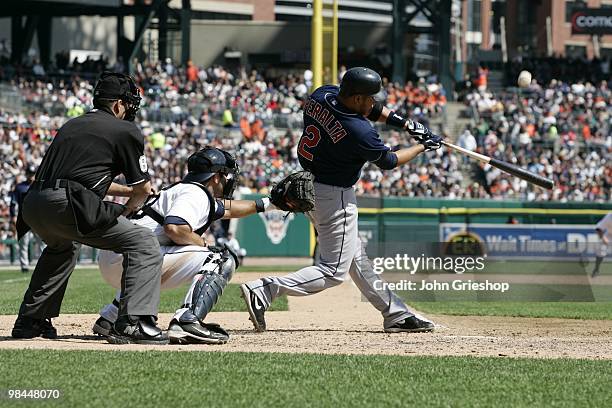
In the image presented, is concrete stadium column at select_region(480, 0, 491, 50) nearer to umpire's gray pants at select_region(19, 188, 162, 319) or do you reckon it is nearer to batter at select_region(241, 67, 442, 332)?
batter at select_region(241, 67, 442, 332)

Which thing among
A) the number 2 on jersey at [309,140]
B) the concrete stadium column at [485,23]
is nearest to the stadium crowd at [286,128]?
the number 2 on jersey at [309,140]

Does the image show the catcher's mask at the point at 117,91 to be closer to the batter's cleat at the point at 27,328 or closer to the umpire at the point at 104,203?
the umpire at the point at 104,203

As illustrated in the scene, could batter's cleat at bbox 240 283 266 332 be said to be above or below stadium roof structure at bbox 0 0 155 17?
below

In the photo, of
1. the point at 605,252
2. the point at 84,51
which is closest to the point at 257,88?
the point at 84,51

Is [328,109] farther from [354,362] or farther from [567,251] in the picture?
[567,251]

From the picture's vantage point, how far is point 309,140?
26.9 ft

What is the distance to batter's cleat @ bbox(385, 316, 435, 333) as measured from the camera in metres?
8.66

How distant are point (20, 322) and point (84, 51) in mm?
38053

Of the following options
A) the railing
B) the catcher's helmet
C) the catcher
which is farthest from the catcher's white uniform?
the railing

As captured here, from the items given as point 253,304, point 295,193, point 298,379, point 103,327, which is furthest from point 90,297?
point 298,379

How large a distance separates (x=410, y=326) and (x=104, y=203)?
9.23 ft

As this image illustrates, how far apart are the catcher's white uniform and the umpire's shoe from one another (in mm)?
481

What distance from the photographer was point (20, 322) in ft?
24.7

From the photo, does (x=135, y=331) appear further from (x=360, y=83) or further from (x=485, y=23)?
(x=485, y=23)
